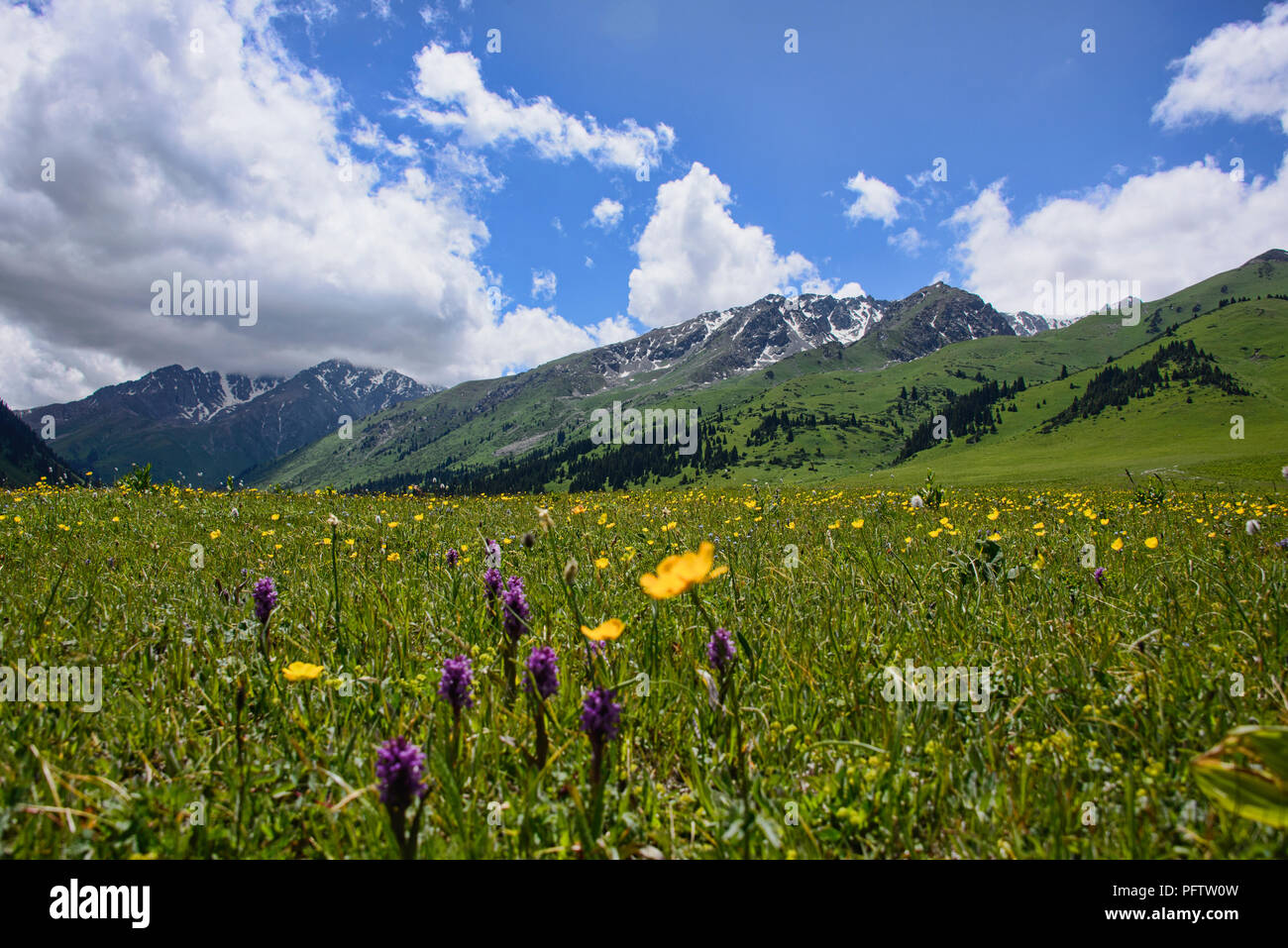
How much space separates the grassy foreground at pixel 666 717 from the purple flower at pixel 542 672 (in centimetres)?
11

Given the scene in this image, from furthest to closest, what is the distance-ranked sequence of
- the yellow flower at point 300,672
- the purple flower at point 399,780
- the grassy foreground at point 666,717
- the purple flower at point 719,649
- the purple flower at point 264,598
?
the purple flower at point 264,598, the purple flower at point 719,649, the yellow flower at point 300,672, the grassy foreground at point 666,717, the purple flower at point 399,780

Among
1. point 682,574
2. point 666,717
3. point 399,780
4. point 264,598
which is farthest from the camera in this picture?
point 264,598

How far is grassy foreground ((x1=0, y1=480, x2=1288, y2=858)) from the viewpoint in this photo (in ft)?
5.41

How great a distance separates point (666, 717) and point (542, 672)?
0.73 metres

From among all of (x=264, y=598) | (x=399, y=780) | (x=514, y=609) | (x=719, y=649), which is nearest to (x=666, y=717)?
(x=719, y=649)

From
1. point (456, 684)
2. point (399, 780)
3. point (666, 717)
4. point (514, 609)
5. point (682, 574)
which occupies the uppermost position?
point (682, 574)

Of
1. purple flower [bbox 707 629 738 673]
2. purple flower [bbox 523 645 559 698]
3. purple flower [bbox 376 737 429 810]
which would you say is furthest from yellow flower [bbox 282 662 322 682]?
purple flower [bbox 707 629 738 673]

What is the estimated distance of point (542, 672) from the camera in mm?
1989

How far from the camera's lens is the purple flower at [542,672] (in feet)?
6.48

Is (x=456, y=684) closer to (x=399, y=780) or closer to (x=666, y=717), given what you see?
(x=399, y=780)

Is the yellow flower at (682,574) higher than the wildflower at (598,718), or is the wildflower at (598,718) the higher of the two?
the yellow flower at (682,574)

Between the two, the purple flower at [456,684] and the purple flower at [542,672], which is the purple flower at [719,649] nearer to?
the purple flower at [542,672]

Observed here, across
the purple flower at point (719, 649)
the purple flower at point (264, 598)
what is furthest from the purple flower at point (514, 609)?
the purple flower at point (264, 598)
